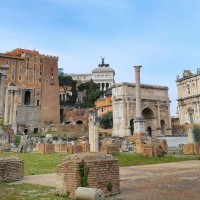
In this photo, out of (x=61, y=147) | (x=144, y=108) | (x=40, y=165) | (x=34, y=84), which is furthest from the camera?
(x=34, y=84)

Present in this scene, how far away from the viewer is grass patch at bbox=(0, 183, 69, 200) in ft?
20.7

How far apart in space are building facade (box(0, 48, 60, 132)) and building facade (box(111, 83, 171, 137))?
26.2m

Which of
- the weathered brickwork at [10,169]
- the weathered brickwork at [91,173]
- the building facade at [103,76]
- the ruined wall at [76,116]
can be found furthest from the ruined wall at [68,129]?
the weathered brickwork at [91,173]

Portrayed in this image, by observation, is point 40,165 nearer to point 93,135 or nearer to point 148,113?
point 93,135

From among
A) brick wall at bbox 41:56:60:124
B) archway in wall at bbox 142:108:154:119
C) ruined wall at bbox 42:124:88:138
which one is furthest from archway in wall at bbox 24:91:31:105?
archway in wall at bbox 142:108:154:119

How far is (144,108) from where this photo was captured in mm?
49719

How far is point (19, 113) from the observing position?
6825 centimetres

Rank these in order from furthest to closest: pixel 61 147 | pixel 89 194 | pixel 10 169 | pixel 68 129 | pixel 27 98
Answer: pixel 27 98, pixel 68 129, pixel 61 147, pixel 10 169, pixel 89 194

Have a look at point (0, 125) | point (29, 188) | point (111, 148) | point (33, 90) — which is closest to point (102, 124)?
point (33, 90)

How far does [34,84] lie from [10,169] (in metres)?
65.1

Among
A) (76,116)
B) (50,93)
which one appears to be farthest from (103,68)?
(76,116)

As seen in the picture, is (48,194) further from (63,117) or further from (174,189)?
(63,117)

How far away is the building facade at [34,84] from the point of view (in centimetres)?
6931

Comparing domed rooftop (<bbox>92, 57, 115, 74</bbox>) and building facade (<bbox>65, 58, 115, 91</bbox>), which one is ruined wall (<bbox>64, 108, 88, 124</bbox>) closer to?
building facade (<bbox>65, 58, 115, 91</bbox>)
